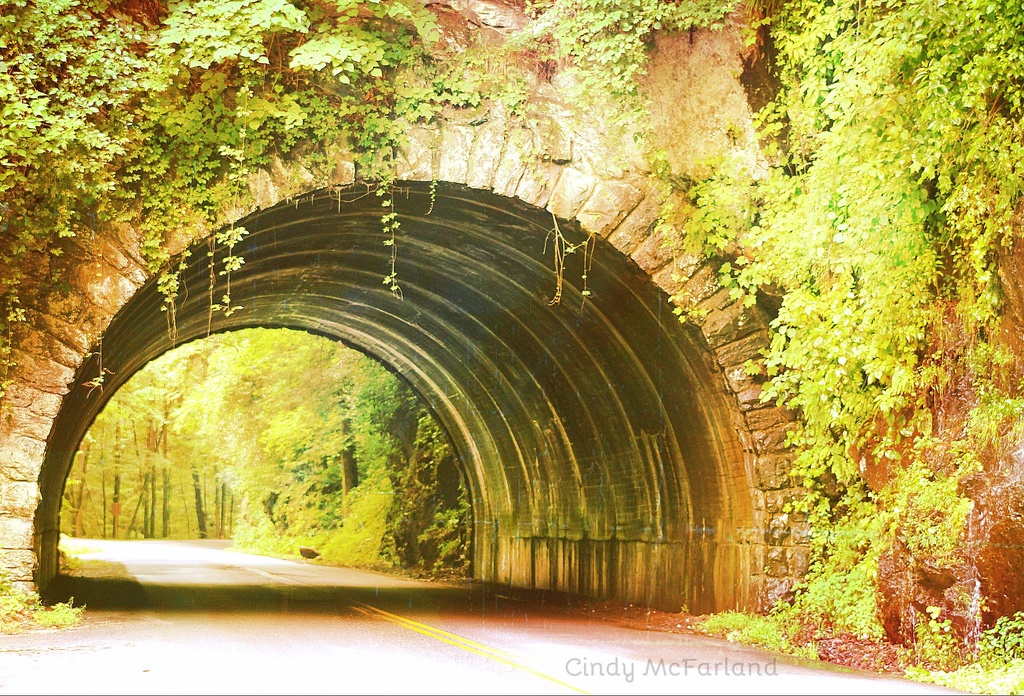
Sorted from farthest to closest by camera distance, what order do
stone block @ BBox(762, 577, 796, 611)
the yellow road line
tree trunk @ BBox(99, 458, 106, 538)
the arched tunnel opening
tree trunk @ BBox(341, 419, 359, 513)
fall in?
tree trunk @ BBox(99, 458, 106, 538) < tree trunk @ BBox(341, 419, 359, 513) < the arched tunnel opening < stone block @ BBox(762, 577, 796, 611) < the yellow road line

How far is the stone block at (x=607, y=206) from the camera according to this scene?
11586mm

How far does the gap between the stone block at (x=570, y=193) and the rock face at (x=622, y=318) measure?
17 mm

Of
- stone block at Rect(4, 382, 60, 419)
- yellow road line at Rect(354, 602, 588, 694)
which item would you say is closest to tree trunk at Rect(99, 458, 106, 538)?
yellow road line at Rect(354, 602, 588, 694)

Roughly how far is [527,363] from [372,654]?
7.91 metres

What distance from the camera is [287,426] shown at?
2769 cm

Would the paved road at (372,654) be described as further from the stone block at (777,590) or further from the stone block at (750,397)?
the stone block at (750,397)

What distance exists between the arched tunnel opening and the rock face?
2.1 inches

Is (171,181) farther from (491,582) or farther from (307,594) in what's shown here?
(491,582)

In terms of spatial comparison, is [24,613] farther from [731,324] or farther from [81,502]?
[81,502]

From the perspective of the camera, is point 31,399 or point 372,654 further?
point 31,399

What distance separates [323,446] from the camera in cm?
2912

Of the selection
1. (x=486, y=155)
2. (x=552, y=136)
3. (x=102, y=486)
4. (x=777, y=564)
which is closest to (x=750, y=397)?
(x=777, y=564)

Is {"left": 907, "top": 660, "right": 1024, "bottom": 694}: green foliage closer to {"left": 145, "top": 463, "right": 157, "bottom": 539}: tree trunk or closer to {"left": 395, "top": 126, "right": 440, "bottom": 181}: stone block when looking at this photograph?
{"left": 395, "top": 126, "right": 440, "bottom": 181}: stone block

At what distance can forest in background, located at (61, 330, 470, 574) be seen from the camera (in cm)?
2367
